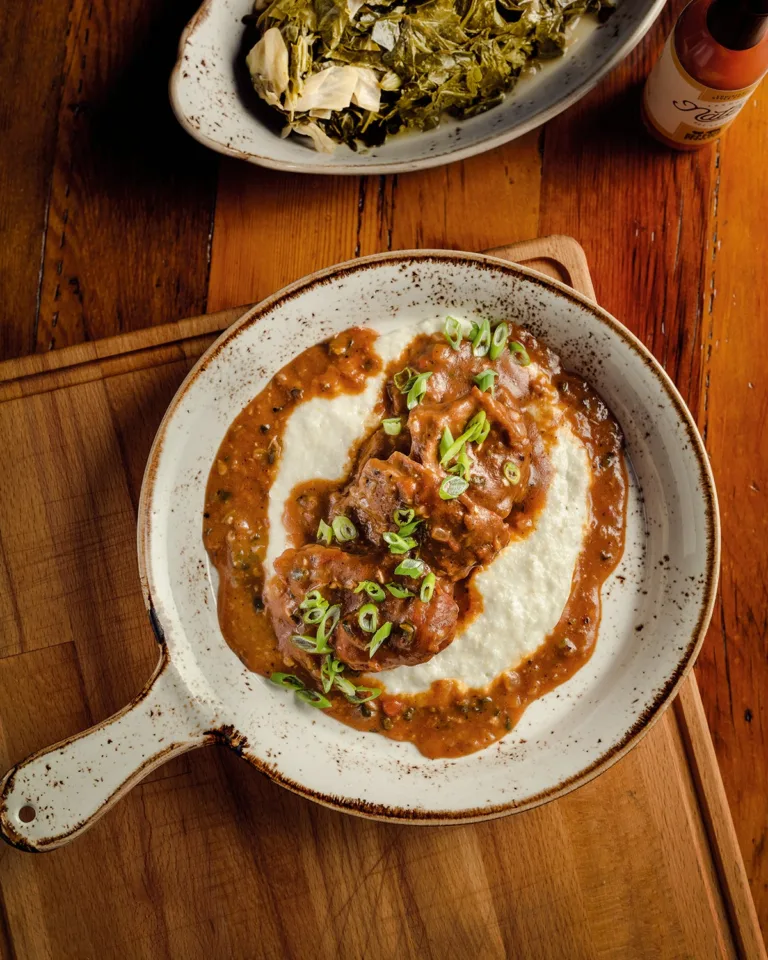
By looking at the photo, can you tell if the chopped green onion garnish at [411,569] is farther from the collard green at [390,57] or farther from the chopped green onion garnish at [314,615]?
the collard green at [390,57]

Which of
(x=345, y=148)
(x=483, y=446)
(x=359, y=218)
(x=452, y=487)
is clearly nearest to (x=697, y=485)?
(x=483, y=446)

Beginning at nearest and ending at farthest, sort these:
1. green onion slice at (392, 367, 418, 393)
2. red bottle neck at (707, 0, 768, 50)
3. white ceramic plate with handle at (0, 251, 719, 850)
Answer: red bottle neck at (707, 0, 768, 50), white ceramic plate with handle at (0, 251, 719, 850), green onion slice at (392, 367, 418, 393)

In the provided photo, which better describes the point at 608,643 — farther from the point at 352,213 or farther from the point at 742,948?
the point at 352,213

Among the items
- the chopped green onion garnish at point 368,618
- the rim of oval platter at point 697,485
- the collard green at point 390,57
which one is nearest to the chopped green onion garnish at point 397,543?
the chopped green onion garnish at point 368,618

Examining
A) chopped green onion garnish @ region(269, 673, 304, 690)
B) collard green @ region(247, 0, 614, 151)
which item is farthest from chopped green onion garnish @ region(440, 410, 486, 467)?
collard green @ region(247, 0, 614, 151)

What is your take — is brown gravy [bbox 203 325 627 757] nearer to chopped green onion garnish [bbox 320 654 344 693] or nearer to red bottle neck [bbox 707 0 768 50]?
chopped green onion garnish [bbox 320 654 344 693]
